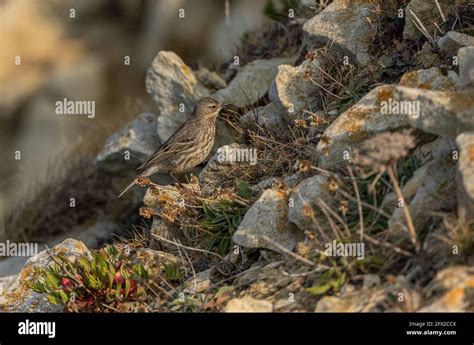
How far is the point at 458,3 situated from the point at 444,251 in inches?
133

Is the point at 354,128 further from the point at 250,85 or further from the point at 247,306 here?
the point at 250,85

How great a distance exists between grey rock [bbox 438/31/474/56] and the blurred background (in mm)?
7692

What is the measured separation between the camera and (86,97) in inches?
645

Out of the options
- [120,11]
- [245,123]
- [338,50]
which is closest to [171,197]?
[245,123]

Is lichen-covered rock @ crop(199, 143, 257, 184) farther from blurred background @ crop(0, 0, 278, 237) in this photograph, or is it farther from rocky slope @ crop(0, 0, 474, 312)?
blurred background @ crop(0, 0, 278, 237)

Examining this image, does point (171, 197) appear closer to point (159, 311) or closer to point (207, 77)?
point (159, 311)

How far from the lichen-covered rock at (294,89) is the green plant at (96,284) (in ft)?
8.61

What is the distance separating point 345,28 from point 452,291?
4.31 metres

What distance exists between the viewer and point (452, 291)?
533 cm

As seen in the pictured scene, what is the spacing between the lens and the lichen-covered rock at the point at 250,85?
9891 mm

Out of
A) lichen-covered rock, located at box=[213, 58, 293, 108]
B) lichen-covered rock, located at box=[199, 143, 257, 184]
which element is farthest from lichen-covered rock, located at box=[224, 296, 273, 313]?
lichen-covered rock, located at box=[213, 58, 293, 108]

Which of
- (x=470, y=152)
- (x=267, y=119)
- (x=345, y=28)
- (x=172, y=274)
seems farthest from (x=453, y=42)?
(x=172, y=274)

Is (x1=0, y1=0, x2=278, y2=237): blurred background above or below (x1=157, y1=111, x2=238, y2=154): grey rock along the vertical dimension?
above

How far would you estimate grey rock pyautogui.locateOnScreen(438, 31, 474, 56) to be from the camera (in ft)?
24.3
